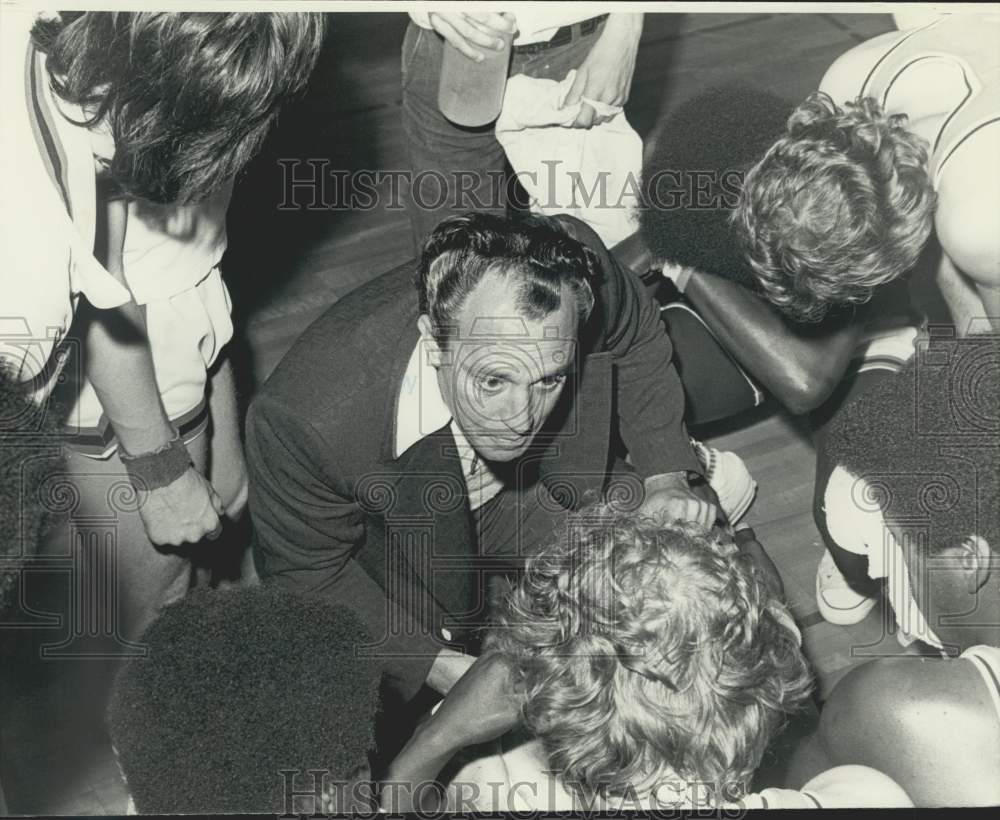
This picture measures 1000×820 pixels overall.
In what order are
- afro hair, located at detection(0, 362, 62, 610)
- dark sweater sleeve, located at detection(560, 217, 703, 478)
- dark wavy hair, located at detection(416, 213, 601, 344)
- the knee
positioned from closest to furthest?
afro hair, located at detection(0, 362, 62, 610)
dark wavy hair, located at detection(416, 213, 601, 344)
the knee
dark sweater sleeve, located at detection(560, 217, 703, 478)

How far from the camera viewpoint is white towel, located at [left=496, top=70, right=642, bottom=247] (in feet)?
4.28

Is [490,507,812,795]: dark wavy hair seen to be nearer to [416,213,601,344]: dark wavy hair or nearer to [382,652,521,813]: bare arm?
[382,652,521,813]: bare arm

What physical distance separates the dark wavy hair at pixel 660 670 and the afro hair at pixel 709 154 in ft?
1.31

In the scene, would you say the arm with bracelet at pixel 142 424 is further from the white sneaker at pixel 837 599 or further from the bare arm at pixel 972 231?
the bare arm at pixel 972 231

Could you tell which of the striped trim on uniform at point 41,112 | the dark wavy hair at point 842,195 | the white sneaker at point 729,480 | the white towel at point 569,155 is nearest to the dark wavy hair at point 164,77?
the striped trim on uniform at point 41,112

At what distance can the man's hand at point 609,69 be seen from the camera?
1.28 m

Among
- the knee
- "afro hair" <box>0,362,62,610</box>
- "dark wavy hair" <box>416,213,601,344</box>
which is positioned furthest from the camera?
the knee

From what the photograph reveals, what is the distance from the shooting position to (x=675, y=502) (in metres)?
1.42

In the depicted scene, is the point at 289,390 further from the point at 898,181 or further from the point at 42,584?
the point at 898,181

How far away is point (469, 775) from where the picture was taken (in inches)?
49.9

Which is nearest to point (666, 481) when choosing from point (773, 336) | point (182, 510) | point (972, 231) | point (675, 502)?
point (675, 502)

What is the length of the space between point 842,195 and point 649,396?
331 millimetres

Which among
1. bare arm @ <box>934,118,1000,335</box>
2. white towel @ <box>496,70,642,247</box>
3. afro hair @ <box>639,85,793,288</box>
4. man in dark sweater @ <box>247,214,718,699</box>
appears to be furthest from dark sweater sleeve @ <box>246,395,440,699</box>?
bare arm @ <box>934,118,1000,335</box>

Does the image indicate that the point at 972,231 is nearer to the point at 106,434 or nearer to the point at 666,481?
the point at 666,481
